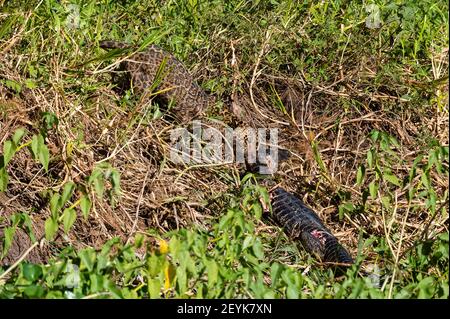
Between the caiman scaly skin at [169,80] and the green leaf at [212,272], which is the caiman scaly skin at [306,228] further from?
the green leaf at [212,272]

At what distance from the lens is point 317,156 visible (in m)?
5.66

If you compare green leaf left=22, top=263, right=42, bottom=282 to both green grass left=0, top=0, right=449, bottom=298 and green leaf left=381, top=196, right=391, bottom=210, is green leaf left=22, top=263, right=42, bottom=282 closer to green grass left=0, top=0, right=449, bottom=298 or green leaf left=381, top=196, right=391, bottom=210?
green grass left=0, top=0, right=449, bottom=298

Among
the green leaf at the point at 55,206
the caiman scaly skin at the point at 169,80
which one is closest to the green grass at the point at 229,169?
the green leaf at the point at 55,206

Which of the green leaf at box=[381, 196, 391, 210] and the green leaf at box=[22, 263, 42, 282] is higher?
the green leaf at box=[22, 263, 42, 282]

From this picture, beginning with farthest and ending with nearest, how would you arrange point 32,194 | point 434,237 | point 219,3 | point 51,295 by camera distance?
point 219,3, point 32,194, point 434,237, point 51,295

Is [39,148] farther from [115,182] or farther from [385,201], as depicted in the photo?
[385,201]

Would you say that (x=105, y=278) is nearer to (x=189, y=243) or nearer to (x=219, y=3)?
(x=189, y=243)

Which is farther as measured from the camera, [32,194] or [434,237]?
[32,194]

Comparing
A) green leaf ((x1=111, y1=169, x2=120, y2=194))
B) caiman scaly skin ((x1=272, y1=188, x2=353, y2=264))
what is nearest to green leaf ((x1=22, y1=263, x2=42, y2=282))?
green leaf ((x1=111, y1=169, x2=120, y2=194))

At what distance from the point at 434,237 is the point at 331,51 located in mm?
1919

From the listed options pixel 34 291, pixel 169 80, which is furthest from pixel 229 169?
pixel 34 291

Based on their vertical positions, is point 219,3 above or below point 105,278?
above

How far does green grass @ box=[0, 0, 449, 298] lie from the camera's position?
13.1ft
